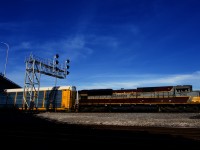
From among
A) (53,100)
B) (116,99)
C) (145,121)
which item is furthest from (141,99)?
(145,121)

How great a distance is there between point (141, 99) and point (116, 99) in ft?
11.4

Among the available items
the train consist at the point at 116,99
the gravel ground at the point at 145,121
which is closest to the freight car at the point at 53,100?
the train consist at the point at 116,99

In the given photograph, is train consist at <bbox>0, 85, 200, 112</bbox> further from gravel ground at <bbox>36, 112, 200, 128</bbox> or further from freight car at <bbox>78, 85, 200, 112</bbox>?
gravel ground at <bbox>36, 112, 200, 128</bbox>

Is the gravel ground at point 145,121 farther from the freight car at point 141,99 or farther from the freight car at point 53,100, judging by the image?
the freight car at point 53,100

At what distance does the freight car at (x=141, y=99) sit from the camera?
27.0 meters

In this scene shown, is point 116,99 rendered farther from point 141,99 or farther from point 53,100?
point 53,100

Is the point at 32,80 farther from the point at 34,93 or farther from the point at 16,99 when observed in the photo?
the point at 16,99

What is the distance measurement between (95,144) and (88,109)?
25.6 m

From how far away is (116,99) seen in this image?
3073cm

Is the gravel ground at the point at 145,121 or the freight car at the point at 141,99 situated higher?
the freight car at the point at 141,99

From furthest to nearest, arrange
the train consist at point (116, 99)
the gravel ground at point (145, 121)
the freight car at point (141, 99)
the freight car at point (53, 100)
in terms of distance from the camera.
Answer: the freight car at point (53, 100) → the train consist at point (116, 99) → the freight car at point (141, 99) → the gravel ground at point (145, 121)

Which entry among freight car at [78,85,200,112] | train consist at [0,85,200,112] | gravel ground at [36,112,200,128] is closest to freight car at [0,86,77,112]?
train consist at [0,85,200,112]

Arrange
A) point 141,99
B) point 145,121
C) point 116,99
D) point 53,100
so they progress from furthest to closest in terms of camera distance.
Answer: point 53,100 < point 116,99 < point 141,99 < point 145,121

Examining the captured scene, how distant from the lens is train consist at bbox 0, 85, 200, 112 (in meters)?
27.3
